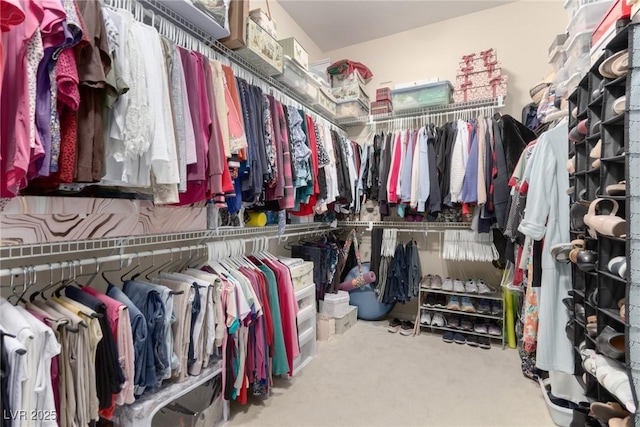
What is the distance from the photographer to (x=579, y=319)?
1.34 meters

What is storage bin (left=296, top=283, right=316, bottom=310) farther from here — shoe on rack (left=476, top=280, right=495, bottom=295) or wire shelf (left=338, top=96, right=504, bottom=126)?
wire shelf (left=338, top=96, right=504, bottom=126)

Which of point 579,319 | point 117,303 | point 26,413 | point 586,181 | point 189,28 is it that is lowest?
point 26,413

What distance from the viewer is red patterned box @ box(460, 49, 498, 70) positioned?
8.87 feet

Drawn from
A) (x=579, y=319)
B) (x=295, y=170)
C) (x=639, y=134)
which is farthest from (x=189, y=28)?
(x=579, y=319)

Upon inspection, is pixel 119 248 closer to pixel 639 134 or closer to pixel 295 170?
pixel 295 170

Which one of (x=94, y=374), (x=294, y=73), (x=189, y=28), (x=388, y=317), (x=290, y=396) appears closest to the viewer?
(x=94, y=374)

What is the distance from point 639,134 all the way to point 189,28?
197 centimetres

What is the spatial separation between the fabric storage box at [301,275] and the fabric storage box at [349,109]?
1.69 m

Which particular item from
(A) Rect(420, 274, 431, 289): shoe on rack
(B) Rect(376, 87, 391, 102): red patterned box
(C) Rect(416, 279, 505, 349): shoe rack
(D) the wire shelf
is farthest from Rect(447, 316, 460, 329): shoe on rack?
(B) Rect(376, 87, 391, 102): red patterned box

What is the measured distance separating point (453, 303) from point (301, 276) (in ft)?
4.76

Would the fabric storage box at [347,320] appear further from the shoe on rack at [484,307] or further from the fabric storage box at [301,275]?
the shoe on rack at [484,307]

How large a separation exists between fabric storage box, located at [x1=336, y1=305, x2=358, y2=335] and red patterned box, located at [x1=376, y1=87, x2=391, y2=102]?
218 cm

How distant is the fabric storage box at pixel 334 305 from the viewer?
2836 millimetres

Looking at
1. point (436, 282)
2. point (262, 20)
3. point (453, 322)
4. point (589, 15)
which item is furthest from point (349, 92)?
point (453, 322)
